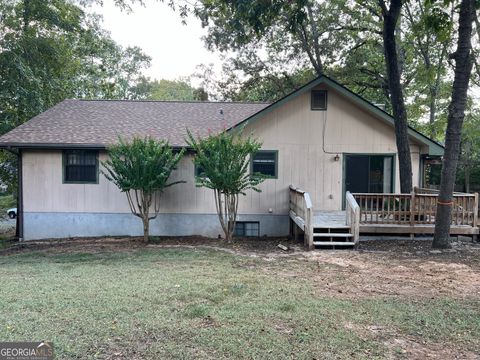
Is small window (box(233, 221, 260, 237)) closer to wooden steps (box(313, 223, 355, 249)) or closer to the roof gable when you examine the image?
wooden steps (box(313, 223, 355, 249))

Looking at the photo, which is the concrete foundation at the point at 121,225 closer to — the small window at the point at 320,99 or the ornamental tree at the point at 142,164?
the ornamental tree at the point at 142,164

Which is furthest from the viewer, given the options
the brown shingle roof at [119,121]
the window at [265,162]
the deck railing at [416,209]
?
the window at [265,162]

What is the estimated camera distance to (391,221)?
1034 centimetres

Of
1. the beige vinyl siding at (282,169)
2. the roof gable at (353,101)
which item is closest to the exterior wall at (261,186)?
the beige vinyl siding at (282,169)

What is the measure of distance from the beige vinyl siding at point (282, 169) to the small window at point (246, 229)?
15.7 inches

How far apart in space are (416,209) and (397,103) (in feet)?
10.1

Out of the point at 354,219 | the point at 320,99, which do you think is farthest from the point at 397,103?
the point at 354,219

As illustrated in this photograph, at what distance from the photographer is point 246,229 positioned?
1234 cm

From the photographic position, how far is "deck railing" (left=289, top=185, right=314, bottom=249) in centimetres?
948

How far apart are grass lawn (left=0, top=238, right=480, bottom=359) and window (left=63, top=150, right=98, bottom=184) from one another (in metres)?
4.69

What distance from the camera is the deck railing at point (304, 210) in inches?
373

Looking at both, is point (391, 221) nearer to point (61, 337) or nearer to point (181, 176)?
point (181, 176)

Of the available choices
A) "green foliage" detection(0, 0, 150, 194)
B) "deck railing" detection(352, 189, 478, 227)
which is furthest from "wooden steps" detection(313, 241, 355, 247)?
"green foliage" detection(0, 0, 150, 194)

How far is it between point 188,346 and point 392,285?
12.5 ft
